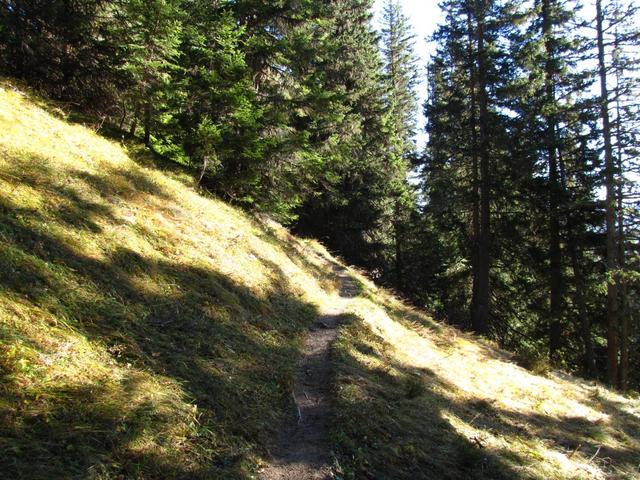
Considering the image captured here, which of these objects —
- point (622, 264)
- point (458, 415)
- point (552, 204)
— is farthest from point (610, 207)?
point (458, 415)

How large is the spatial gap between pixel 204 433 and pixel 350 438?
1860mm

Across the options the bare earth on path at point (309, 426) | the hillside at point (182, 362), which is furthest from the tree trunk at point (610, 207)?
the bare earth on path at point (309, 426)

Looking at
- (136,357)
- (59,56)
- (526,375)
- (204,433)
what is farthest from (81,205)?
(526,375)

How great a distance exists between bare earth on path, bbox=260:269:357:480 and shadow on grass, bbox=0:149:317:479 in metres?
0.23

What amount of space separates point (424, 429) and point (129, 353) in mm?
4165

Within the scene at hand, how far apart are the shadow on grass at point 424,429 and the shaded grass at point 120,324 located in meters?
0.98

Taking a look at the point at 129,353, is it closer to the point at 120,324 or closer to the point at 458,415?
the point at 120,324

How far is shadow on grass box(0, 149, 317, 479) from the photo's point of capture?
3.10 metres

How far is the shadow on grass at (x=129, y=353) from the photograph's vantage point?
3102 mm

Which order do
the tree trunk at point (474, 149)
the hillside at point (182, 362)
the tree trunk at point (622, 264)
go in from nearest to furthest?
the hillside at point (182, 362)
the tree trunk at point (622, 264)
the tree trunk at point (474, 149)

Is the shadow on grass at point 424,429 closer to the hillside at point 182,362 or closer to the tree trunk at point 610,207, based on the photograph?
the hillside at point 182,362

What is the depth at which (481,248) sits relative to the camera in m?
20.0

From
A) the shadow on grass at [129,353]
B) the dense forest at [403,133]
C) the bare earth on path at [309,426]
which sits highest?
the dense forest at [403,133]

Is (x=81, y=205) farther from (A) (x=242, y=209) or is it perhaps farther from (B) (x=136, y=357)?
(A) (x=242, y=209)
